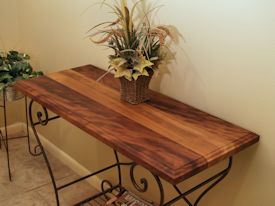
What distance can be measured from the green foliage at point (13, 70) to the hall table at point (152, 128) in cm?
59

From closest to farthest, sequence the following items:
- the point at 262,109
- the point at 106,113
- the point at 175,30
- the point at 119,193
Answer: the point at 262,109 → the point at 106,113 → the point at 175,30 → the point at 119,193

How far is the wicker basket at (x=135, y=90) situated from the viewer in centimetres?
158

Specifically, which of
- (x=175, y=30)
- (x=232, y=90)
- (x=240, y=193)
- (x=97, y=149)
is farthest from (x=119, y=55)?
(x=97, y=149)

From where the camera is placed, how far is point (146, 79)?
1.60 meters

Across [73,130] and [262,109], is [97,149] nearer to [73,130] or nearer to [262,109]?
[73,130]

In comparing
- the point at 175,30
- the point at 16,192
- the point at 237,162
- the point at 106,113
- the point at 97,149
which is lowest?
the point at 16,192

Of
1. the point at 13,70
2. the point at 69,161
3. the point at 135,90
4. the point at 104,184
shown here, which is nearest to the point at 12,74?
the point at 13,70

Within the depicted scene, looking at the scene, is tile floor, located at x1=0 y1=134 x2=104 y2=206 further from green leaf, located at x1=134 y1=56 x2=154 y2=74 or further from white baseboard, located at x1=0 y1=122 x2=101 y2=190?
green leaf, located at x1=134 y1=56 x2=154 y2=74

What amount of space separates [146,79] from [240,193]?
590 millimetres

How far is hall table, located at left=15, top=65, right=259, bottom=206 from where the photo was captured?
48.1 inches

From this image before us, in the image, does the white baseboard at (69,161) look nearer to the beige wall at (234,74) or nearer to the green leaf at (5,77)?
the green leaf at (5,77)

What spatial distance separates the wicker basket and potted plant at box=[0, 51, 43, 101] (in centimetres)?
101

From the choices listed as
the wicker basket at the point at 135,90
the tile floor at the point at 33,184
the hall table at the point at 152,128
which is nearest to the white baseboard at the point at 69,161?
the tile floor at the point at 33,184

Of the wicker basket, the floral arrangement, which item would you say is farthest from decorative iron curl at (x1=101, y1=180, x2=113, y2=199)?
the floral arrangement
